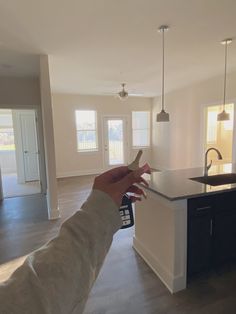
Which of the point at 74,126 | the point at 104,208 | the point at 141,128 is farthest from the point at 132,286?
the point at 141,128

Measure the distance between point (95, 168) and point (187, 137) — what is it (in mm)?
3279

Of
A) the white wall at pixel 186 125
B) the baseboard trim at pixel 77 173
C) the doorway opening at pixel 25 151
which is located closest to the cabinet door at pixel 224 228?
the white wall at pixel 186 125

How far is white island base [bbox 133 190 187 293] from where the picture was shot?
1.89m

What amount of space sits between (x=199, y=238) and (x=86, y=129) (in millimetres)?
5815

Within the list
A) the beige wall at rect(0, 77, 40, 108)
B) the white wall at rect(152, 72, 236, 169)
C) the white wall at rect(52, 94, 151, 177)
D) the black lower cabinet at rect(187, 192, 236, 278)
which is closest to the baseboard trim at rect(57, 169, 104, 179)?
the white wall at rect(52, 94, 151, 177)

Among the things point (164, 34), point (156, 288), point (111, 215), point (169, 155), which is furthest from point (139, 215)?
point (169, 155)

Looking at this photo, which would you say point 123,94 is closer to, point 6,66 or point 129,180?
point 6,66

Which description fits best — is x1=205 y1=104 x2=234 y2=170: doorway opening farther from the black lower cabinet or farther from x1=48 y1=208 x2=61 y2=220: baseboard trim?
x1=48 y1=208 x2=61 y2=220: baseboard trim

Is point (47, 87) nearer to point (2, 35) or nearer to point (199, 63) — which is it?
point (2, 35)

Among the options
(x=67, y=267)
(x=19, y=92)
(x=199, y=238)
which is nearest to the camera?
(x=67, y=267)

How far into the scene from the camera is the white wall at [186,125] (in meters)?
5.24

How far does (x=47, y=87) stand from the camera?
3.45 m

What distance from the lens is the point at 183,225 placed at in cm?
190

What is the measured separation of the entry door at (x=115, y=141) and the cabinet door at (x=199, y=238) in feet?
18.7
